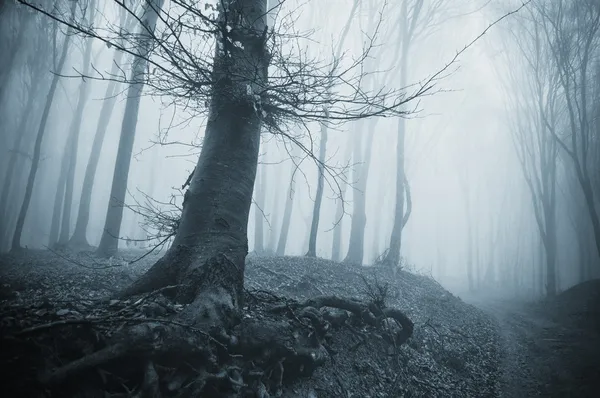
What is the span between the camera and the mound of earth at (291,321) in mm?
1859

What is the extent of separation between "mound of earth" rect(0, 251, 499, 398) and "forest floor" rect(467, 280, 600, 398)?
1.32 feet

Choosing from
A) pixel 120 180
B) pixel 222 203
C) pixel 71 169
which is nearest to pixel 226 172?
pixel 222 203

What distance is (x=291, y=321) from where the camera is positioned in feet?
10.5

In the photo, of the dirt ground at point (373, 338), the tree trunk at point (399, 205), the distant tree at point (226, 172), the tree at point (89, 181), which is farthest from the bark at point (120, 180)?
the tree trunk at point (399, 205)

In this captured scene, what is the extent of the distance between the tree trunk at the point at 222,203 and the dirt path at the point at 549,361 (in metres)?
4.78

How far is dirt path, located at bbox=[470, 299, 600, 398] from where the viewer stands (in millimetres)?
4656

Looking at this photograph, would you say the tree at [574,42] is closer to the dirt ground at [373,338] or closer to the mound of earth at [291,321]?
the dirt ground at [373,338]

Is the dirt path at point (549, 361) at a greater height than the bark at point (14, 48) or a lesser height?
lesser

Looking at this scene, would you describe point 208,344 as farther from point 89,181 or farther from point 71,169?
point 71,169

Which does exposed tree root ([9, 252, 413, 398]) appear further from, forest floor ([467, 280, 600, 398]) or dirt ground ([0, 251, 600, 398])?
forest floor ([467, 280, 600, 398])

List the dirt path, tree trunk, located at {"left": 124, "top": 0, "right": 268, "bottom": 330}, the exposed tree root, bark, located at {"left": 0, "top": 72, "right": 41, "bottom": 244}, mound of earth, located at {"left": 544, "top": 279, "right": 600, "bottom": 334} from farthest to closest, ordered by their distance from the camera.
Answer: bark, located at {"left": 0, "top": 72, "right": 41, "bottom": 244}, mound of earth, located at {"left": 544, "top": 279, "right": 600, "bottom": 334}, the dirt path, tree trunk, located at {"left": 124, "top": 0, "right": 268, "bottom": 330}, the exposed tree root

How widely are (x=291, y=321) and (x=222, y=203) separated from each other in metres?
1.55

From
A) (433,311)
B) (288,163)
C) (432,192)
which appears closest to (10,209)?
(288,163)

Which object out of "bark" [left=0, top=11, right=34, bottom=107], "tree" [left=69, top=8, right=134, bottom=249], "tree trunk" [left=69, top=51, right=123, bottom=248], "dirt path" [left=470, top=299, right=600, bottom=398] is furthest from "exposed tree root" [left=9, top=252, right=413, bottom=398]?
→ "bark" [left=0, top=11, right=34, bottom=107]
